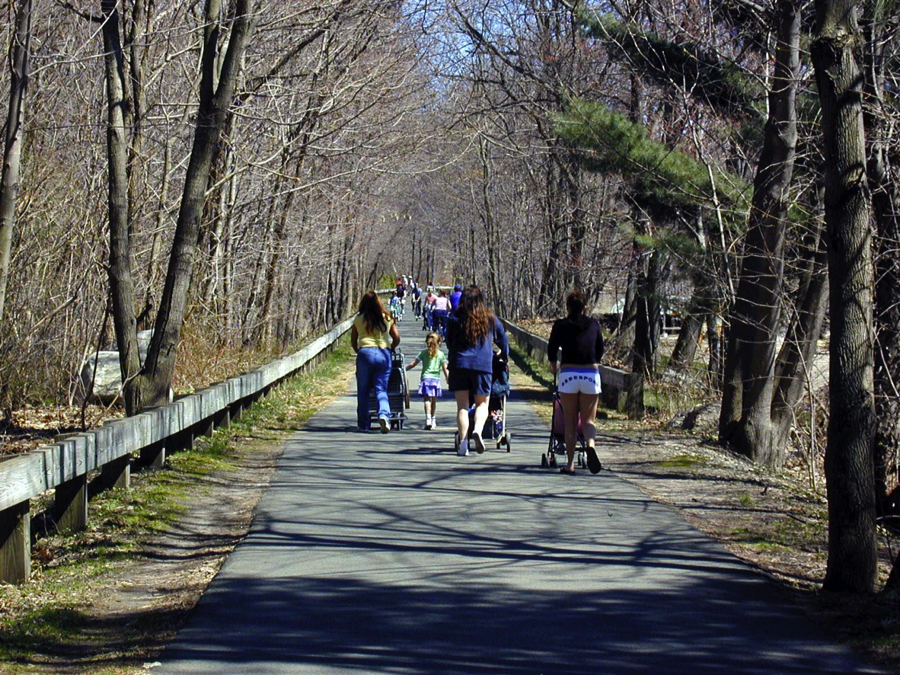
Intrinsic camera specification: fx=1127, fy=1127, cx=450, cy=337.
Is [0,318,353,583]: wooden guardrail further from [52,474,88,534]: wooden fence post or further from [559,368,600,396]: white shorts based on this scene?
[559,368,600,396]: white shorts

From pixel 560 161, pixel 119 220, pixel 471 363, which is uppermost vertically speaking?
pixel 560 161

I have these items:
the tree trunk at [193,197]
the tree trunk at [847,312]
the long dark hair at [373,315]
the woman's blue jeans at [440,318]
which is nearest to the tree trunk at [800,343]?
the long dark hair at [373,315]

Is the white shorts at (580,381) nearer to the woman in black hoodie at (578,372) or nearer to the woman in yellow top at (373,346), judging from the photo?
the woman in black hoodie at (578,372)

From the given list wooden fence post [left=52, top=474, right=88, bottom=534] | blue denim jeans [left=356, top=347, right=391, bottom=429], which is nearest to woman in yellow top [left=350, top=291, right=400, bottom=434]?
blue denim jeans [left=356, top=347, right=391, bottom=429]

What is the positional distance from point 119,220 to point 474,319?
4045 millimetres

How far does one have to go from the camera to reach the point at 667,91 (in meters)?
18.7

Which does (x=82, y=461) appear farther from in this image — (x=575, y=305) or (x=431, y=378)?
(x=431, y=378)

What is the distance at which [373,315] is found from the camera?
48.9ft

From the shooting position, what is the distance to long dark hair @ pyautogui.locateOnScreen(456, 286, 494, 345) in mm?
12812

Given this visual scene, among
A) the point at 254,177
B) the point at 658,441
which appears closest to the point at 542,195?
the point at 254,177

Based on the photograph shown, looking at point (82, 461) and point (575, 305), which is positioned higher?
point (575, 305)

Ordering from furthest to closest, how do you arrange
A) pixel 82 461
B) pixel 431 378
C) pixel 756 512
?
pixel 431 378, pixel 756 512, pixel 82 461

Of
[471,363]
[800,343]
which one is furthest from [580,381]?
[800,343]

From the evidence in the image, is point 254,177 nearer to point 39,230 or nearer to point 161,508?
point 39,230
